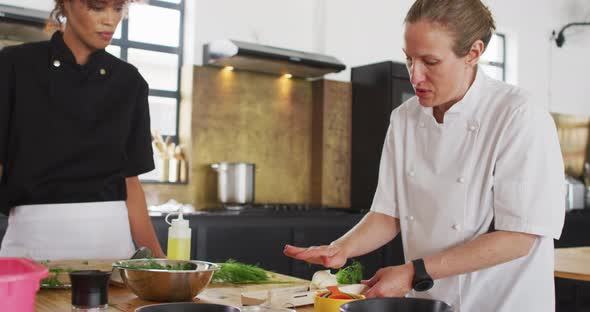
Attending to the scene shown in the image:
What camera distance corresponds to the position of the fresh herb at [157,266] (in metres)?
1.54

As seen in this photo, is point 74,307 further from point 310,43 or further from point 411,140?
point 310,43

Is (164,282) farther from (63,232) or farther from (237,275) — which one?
(63,232)

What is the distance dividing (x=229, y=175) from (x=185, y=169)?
0.37m

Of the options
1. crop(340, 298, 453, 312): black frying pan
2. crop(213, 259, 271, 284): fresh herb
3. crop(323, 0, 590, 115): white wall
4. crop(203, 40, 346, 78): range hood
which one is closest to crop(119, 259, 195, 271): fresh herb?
crop(213, 259, 271, 284): fresh herb

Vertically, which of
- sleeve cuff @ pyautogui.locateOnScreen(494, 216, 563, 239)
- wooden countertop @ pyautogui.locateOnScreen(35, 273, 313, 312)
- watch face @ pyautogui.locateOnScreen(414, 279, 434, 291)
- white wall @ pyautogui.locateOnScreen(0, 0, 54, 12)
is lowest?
wooden countertop @ pyautogui.locateOnScreen(35, 273, 313, 312)

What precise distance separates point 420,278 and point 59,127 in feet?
3.80

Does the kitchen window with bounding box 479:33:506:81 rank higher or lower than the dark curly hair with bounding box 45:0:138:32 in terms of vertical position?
higher

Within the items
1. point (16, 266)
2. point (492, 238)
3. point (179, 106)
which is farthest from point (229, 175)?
point (16, 266)

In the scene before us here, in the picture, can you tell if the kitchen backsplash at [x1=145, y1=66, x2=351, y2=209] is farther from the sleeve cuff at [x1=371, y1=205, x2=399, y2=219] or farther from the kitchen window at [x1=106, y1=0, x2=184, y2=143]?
the sleeve cuff at [x1=371, y1=205, x2=399, y2=219]

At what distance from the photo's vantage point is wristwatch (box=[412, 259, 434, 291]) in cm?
155

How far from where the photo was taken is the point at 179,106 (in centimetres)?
538

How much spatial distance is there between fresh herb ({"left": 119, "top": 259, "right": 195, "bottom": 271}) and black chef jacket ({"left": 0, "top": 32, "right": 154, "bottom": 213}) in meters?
0.52

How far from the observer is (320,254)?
171 cm

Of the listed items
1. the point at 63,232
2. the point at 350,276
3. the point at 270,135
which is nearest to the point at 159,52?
the point at 270,135
